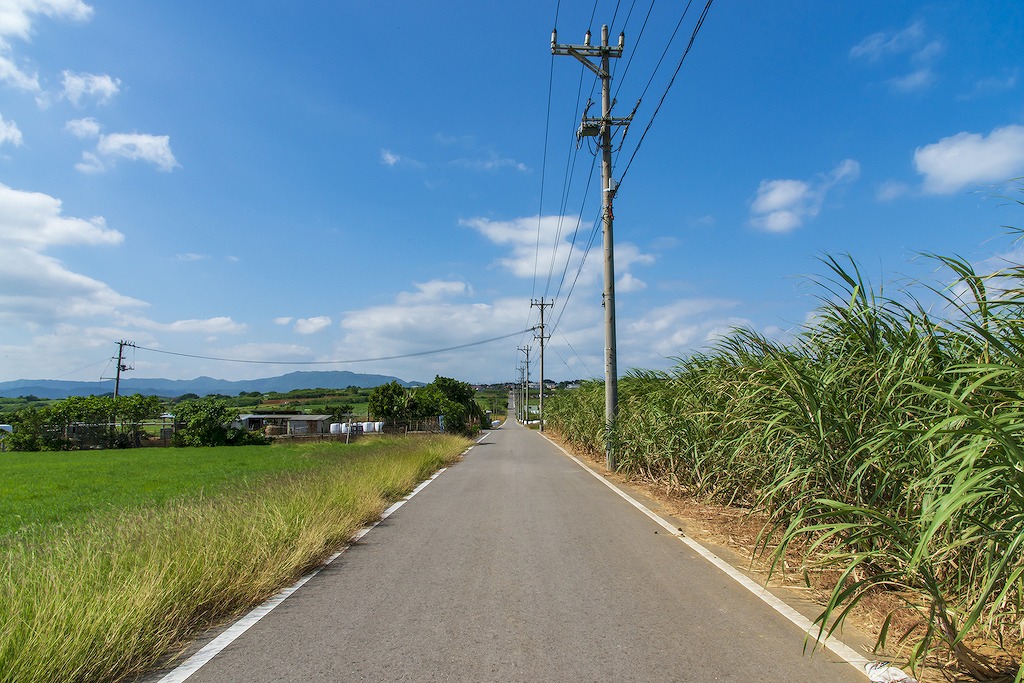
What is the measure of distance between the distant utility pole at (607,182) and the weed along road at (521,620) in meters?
10.5

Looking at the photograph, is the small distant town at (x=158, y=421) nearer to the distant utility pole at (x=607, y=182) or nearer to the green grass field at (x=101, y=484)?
the green grass field at (x=101, y=484)

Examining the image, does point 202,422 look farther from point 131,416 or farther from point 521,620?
point 521,620

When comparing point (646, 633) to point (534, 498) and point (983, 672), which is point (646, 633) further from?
point (534, 498)

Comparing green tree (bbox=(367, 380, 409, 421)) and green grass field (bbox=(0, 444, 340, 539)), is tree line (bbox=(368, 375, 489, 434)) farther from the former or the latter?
green grass field (bbox=(0, 444, 340, 539))

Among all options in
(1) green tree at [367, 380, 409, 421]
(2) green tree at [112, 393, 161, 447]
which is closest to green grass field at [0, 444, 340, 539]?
(2) green tree at [112, 393, 161, 447]

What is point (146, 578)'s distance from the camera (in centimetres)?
498

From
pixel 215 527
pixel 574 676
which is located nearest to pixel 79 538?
pixel 215 527

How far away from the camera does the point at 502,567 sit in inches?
269

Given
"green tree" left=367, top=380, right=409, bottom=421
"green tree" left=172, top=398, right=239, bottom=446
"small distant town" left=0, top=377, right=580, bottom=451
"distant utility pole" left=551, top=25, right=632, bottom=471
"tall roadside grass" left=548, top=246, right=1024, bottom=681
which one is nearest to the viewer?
"tall roadside grass" left=548, top=246, right=1024, bottom=681

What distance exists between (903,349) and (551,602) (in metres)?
4.14

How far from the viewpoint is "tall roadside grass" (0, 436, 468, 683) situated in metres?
3.81

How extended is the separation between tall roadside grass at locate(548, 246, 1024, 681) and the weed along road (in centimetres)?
77

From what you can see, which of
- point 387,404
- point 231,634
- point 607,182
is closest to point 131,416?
point 387,404

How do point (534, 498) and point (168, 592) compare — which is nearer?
point (168, 592)
